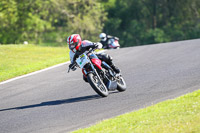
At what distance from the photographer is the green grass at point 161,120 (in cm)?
657

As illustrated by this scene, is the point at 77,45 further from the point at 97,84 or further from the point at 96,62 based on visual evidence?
the point at 97,84

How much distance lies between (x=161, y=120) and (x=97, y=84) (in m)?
3.47

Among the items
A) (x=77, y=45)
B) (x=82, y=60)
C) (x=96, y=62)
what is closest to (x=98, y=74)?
(x=96, y=62)

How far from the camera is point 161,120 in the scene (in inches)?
282

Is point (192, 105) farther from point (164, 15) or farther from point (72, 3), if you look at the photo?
point (164, 15)

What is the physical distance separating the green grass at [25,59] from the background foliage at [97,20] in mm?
18760

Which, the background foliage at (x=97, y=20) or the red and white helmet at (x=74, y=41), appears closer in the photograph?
the red and white helmet at (x=74, y=41)


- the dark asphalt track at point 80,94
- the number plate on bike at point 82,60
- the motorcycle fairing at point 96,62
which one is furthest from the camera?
the motorcycle fairing at point 96,62

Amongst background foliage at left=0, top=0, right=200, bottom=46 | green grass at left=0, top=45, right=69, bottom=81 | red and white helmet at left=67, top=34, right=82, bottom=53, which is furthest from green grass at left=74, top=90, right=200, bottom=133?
background foliage at left=0, top=0, right=200, bottom=46

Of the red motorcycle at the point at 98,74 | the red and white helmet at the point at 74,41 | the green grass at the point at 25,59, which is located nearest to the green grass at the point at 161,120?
the red motorcycle at the point at 98,74

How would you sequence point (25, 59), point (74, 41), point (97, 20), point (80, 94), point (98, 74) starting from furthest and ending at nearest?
point (97, 20) < point (25, 59) < point (80, 94) < point (98, 74) < point (74, 41)

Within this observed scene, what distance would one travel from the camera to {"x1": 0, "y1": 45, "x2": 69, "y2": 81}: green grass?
57.0 feet

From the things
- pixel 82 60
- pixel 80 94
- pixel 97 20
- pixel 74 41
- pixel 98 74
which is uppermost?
pixel 74 41

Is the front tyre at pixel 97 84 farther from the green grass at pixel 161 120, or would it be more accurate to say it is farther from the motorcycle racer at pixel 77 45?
the green grass at pixel 161 120
